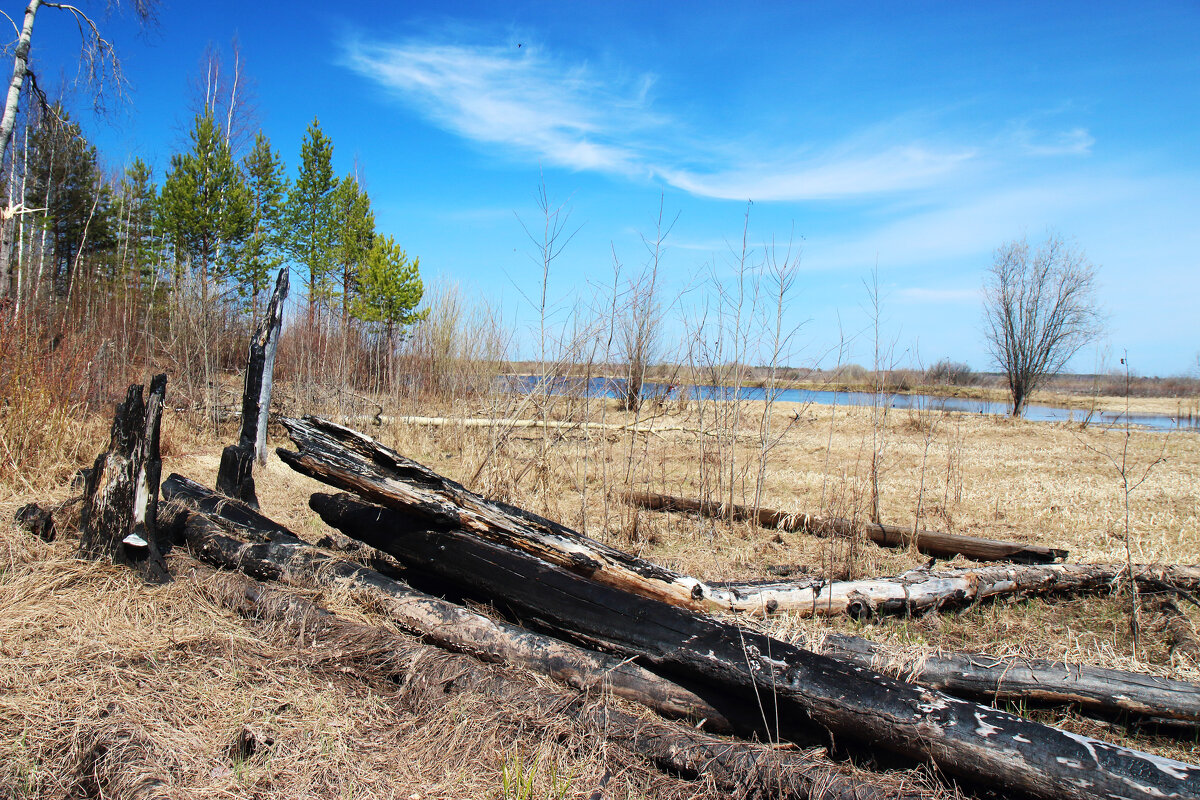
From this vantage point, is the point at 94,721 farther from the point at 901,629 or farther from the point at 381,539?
the point at 901,629

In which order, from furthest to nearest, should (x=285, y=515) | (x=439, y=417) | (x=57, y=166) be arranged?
(x=57, y=166) → (x=439, y=417) → (x=285, y=515)

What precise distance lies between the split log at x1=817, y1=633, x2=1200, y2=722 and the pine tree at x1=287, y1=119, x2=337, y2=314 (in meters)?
26.6

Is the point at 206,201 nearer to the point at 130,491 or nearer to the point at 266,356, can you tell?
the point at 266,356

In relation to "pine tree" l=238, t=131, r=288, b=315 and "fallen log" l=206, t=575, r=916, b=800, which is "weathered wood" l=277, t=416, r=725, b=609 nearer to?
"fallen log" l=206, t=575, r=916, b=800

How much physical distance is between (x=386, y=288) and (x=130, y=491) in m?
21.0

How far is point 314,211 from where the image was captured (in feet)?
85.0

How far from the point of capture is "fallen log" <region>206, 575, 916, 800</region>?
205 cm

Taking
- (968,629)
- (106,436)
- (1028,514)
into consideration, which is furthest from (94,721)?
(1028,514)

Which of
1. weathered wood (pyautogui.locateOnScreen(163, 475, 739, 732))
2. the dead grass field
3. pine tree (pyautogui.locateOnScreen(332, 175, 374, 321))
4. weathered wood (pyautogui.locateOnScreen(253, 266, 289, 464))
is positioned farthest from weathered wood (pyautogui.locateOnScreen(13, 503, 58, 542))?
pine tree (pyautogui.locateOnScreen(332, 175, 374, 321))

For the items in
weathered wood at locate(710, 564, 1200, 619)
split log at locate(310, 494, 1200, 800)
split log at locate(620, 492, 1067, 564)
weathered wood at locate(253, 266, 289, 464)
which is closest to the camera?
split log at locate(310, 494, 1200, 800)

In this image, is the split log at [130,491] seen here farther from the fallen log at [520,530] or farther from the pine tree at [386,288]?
the pine tree at [386,288]

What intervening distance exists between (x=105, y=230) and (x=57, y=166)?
3095 millimetres

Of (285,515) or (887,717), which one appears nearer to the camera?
(887,717)

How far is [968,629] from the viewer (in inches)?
149
